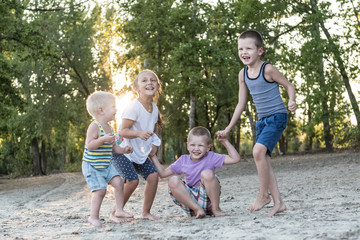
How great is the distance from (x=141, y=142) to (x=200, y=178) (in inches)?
33.7

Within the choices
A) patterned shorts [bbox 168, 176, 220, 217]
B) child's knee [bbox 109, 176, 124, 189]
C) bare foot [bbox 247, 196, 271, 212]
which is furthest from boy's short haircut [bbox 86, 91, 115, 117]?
bare foot [bbox 247, 196, 271, 212]

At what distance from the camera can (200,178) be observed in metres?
5.80

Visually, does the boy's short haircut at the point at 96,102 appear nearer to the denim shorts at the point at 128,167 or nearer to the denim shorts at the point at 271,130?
the denim shorts at the point at 128,167

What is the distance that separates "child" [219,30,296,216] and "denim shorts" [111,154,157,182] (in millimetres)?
1045

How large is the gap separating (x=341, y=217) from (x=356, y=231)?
80 centimetres

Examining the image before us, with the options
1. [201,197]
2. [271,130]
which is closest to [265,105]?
[271,130]

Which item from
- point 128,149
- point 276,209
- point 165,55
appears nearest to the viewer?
point 276,209

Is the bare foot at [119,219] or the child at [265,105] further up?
the child at [265,105]

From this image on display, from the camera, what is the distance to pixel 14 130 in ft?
101

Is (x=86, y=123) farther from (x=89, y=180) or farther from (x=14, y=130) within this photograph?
(x=89, y=180)

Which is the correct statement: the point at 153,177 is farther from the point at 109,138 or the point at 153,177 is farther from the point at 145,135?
the point at 109,138

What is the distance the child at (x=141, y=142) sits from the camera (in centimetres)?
604

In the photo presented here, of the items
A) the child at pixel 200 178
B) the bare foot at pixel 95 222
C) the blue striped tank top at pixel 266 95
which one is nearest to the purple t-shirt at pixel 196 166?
the child at pixel 200 178

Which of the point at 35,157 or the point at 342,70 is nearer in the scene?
the point at 342,70
